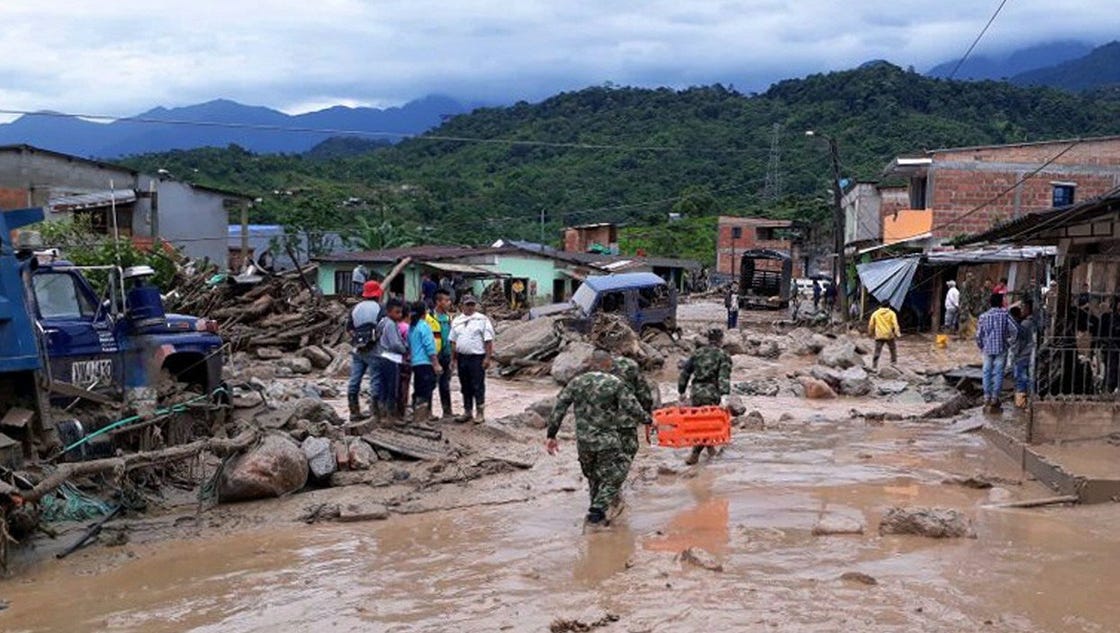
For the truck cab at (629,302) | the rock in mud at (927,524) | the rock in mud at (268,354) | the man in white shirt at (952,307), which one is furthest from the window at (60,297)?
the man in white shirt at (952,307)

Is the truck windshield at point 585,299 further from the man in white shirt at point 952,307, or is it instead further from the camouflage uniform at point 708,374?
the camouflage uniform at point 708,374

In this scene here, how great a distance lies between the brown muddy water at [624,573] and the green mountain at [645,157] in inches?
1572

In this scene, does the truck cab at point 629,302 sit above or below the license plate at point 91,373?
below

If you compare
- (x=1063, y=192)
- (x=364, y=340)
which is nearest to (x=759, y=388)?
(x=364, y=340)

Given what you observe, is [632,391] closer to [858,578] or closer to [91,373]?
[858,578]

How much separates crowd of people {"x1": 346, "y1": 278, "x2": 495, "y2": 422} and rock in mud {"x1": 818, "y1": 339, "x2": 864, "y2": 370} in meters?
11.1

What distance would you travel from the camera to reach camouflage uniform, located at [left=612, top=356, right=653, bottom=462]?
8.78m

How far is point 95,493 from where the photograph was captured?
365 inches

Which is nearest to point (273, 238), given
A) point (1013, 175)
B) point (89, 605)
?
point (1013, 175)

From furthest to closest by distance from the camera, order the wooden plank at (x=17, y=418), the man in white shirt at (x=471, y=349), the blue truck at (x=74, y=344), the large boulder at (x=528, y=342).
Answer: the large boulder at (x=528, y=342)
the man in white shirt at (x=471, y=349)
the blue truck at (x=74, y=344)
the wooden plank at (x=17, y=418)

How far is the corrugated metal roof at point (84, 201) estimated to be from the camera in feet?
91.7

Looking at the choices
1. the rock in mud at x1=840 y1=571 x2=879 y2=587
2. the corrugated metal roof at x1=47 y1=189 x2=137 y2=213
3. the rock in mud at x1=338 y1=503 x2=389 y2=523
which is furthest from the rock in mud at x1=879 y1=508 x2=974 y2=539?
the corrugated metal roof at x1=47 y1=189 x2=137 y2=213

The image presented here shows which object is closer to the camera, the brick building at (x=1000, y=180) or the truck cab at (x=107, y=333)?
the truck cab at (x=107, y=333)

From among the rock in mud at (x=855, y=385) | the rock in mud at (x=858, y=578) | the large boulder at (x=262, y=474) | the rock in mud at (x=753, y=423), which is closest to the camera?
the rock in mud at (x=858, y=578)
